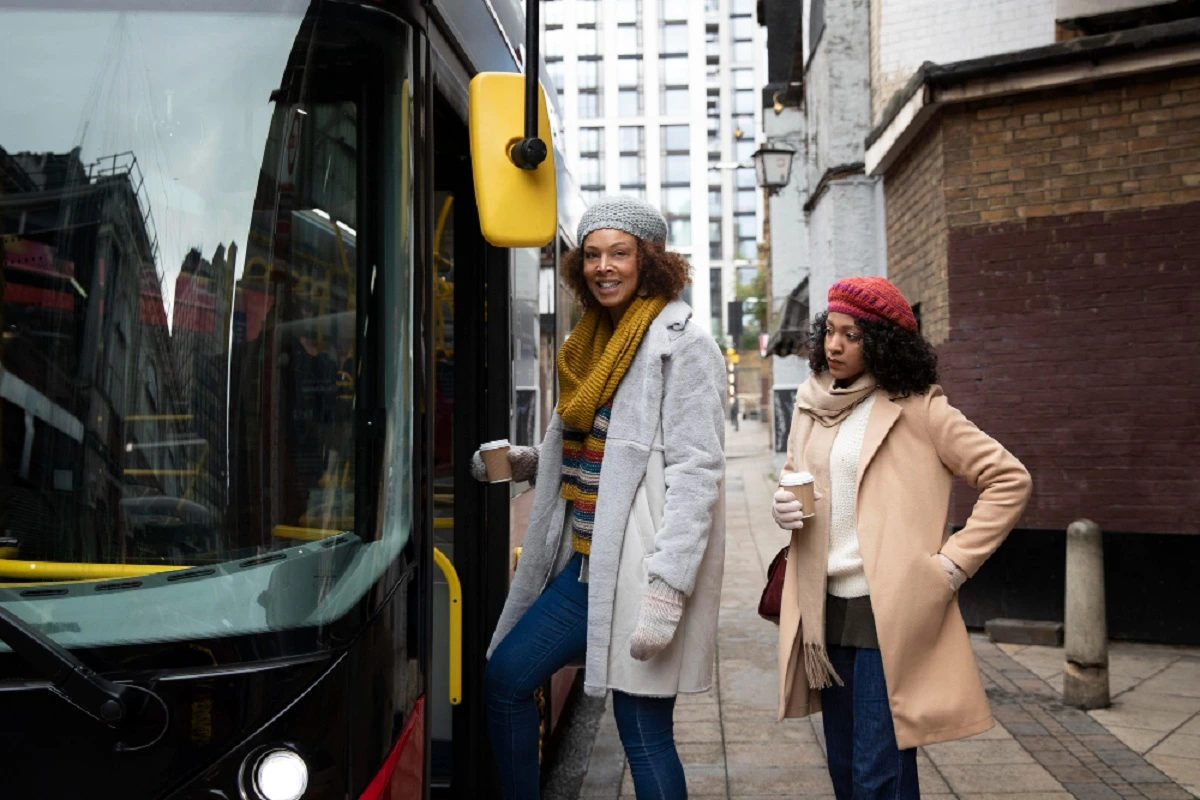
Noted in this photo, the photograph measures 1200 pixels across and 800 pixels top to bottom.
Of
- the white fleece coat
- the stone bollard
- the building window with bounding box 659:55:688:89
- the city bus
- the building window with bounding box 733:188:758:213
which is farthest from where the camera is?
the building window with bounding box 733:188:758:213

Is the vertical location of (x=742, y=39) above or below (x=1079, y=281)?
above

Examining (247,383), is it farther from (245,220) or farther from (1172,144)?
(1172,144)

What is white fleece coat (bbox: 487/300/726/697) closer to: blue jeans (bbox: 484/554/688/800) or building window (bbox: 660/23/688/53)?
blue jeans (bbox: 484/554/688/800)

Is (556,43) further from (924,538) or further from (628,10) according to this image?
(924,538)

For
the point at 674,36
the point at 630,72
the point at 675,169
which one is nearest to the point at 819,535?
the point at 630,72

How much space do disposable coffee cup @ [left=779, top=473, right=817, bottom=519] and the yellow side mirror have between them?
2.76ft

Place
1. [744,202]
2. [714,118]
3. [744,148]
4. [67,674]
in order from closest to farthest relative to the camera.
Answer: [67,674]
[714,118]
[744,148]
[744,202]

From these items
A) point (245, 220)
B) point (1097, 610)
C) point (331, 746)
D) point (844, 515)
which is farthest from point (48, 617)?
point (1097, 610)

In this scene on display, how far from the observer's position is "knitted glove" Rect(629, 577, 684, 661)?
2.75m

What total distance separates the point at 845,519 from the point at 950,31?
285 inches

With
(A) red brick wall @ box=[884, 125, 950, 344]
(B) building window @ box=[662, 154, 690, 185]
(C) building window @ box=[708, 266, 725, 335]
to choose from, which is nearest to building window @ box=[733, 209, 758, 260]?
(C) building window @ box=[708, 266, 725, 335]

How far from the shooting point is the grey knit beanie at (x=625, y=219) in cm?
304

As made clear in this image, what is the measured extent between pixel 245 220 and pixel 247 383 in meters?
0.27

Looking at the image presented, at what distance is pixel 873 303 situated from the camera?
3025 mm
